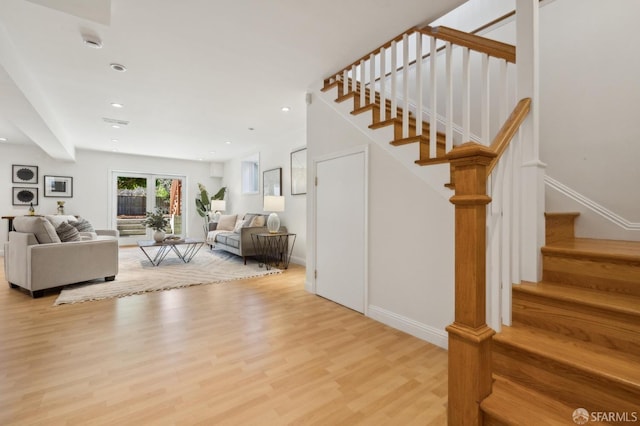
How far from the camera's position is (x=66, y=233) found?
378 cm

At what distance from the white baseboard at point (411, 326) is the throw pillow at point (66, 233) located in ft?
13.2

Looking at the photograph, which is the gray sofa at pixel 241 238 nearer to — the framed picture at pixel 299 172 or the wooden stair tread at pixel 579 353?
the framed picture at pixel 299 172

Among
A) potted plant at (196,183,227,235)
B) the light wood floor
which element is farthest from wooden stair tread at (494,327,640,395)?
potted plant at (196,183,227,235)

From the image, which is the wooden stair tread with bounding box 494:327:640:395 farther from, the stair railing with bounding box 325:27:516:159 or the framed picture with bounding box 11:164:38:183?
the framed picture with bounding box 11:164:38:183

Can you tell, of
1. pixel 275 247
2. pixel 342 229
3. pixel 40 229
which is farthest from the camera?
pixel 275 247

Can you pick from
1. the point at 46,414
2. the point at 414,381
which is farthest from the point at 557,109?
the point at 46,414

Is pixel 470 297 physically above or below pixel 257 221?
below

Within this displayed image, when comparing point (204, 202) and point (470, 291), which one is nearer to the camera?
point (470, 291)

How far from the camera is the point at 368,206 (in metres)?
2.77

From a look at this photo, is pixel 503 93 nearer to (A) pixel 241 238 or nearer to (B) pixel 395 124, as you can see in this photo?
(B) pixel 395 124

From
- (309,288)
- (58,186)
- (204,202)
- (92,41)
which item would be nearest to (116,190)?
(58,186)

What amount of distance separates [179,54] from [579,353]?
3.61 meters

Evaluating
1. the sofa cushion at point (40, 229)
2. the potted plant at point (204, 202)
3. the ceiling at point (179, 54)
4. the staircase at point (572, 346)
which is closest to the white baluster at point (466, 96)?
the ceiling at point (179, 54)

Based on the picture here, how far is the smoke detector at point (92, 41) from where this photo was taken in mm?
2408
